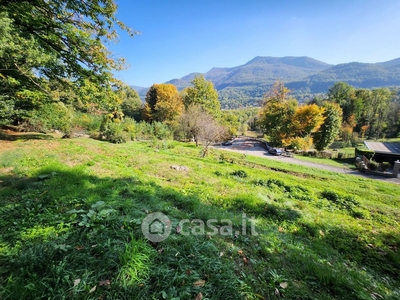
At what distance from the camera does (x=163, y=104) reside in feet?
110

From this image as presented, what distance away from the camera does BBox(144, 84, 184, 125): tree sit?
3391 centimetres

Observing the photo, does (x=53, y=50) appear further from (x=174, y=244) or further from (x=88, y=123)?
(x=88, y=123)

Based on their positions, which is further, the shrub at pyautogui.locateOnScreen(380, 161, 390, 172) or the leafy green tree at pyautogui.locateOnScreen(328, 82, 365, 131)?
the leafy green tree at pyautogui.locateOnScreen(328, 82, 365, 131)

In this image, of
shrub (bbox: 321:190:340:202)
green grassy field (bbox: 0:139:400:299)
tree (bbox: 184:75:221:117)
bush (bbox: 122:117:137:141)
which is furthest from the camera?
tree (bbox: 184:75:221:117)

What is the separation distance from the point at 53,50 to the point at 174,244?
7990mm

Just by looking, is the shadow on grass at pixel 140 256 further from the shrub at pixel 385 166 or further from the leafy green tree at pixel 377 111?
the leafy green tree at pixel 377 111

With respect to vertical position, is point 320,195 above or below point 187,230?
below

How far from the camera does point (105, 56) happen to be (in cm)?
665

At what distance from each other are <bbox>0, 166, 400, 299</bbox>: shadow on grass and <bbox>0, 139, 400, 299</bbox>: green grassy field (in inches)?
0.5

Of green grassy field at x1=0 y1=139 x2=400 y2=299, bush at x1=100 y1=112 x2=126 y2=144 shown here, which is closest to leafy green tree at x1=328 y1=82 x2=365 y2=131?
bush at x1=100 y1=112 x2=126 y2=144

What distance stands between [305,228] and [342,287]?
2.03 meters

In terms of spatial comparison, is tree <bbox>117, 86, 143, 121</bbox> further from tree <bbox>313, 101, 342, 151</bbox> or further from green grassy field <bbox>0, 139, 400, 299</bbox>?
A: green grassy field <bbox>0, 139, 400, 299</bbox>

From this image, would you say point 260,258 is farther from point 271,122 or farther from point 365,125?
point 365,125

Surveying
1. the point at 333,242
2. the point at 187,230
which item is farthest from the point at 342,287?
the point at 187,230
